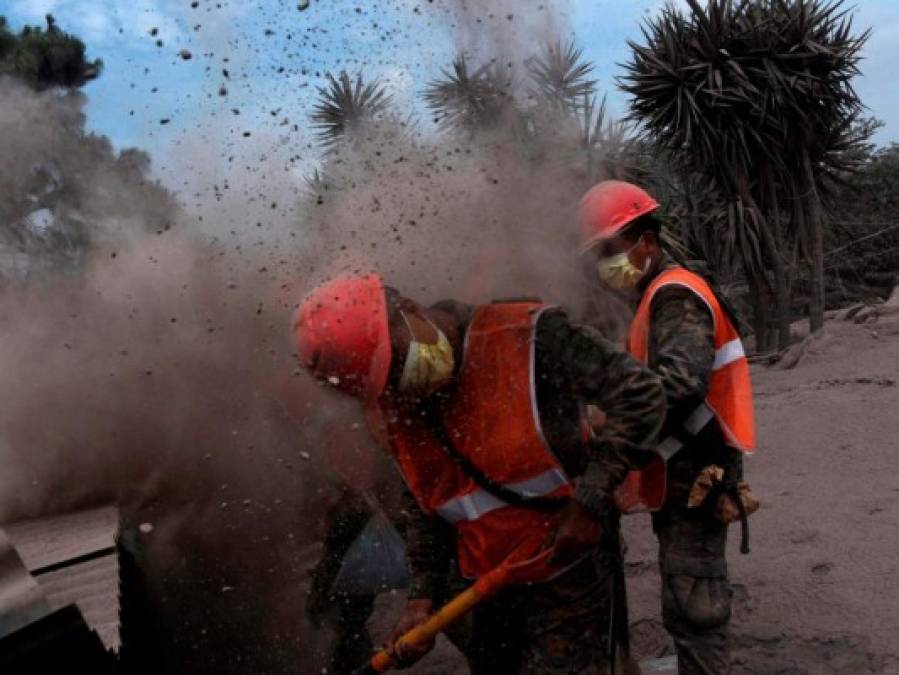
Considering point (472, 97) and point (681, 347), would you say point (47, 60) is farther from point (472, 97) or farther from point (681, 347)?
point (681, 347)

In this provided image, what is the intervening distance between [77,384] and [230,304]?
0.82 m

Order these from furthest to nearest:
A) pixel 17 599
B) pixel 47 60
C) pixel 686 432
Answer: pixel 47 60 → pixel 686 432 → pixel 17 599

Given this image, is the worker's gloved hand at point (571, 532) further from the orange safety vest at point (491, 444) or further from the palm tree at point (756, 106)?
the palm tree at point (756, 106)

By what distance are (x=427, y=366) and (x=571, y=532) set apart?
1.78 ft

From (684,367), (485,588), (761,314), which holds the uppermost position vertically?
(761,314)

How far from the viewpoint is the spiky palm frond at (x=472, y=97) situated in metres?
3.72

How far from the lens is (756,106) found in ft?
45.7

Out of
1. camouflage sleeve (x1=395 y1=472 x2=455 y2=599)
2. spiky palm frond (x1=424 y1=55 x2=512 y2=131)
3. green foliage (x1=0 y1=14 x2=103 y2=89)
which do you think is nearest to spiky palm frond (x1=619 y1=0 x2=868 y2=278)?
green foliage (x1=0 y1=14 x2=103 y2=89)

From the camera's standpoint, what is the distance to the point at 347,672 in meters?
3.73

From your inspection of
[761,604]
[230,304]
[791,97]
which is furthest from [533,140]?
[791,97]

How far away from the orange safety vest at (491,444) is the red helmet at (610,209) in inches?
28.6

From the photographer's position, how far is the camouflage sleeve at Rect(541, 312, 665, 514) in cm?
224

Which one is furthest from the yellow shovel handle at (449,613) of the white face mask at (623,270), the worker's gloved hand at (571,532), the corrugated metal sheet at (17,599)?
the corrugated metal sheet at (17,599)

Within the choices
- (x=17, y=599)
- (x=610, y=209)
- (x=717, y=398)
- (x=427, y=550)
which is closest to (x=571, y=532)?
(x=427, y=550)
